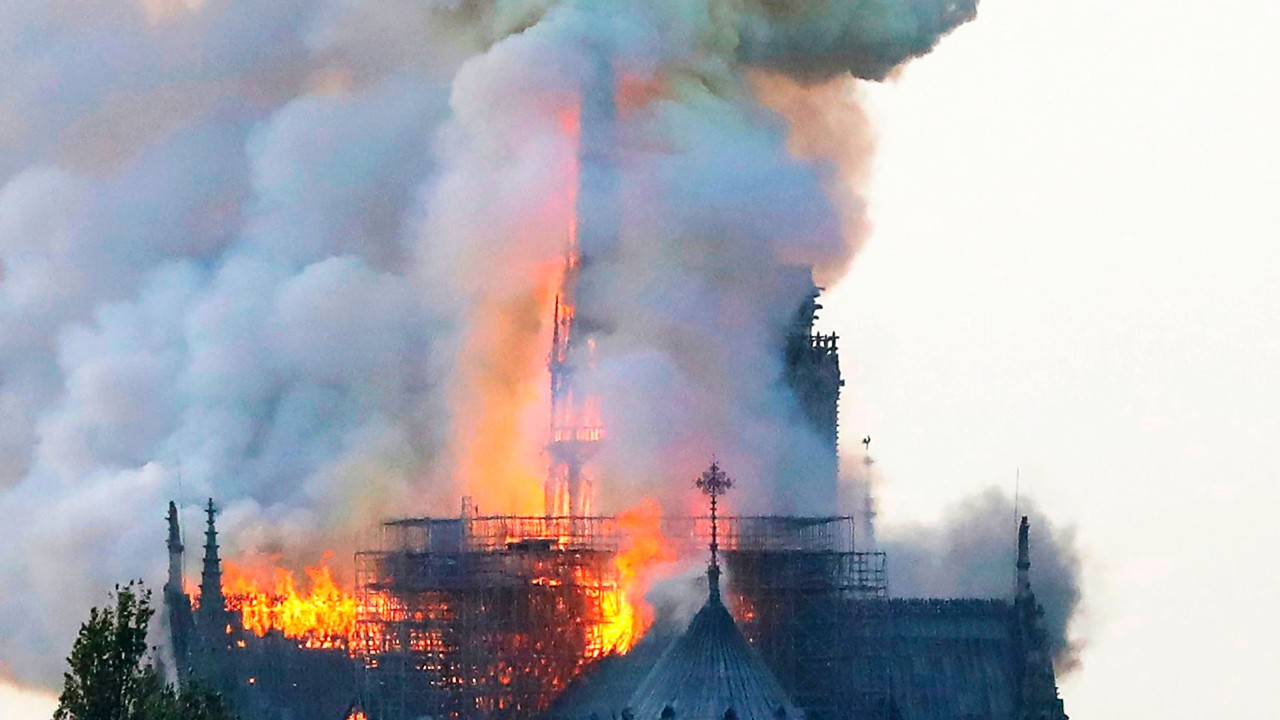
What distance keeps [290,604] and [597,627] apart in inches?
739

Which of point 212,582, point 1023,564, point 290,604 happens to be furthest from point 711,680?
point 290,604

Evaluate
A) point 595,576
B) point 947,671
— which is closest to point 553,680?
point 595,576

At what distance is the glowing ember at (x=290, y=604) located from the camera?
443 feet

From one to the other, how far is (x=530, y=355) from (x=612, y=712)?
2907 cm

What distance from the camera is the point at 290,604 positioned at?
136 metres

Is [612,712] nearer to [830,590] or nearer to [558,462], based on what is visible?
[830,590]

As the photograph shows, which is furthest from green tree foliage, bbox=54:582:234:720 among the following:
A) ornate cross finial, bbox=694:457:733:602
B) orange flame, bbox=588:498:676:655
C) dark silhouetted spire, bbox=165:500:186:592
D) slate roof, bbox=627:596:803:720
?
dark silhouetted spire, bbox=165:500:186:592

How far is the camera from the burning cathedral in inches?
4692

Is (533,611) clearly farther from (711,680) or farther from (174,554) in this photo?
(174,554)

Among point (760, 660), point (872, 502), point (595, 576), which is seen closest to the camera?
point (760, 660)

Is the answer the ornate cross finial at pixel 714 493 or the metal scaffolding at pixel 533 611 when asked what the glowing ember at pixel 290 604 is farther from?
the ornate cross finial at pixel 714 493

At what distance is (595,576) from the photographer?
397 feet

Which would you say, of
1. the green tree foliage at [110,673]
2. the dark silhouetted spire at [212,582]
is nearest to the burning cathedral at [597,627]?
the dark silhouetted spire at [212,582]

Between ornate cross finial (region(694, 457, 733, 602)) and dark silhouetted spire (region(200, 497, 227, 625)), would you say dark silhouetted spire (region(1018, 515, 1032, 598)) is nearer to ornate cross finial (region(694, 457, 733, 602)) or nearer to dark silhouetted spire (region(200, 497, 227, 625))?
ornate cross finial (region(694, 457, 733, 602))
